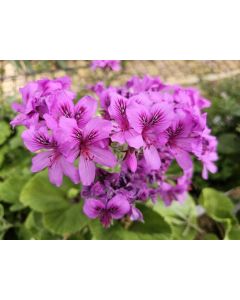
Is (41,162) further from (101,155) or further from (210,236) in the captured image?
(210,236)

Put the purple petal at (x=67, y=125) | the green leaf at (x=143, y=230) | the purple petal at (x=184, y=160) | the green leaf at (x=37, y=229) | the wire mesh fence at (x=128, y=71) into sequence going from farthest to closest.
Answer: the wire mesh fence at (x=128, y=71) < the green leaf at (x=37, y=229) < the green leaf at (x=143, y=230) < the purple petal at (x=184, y=160) < the purple petal at (x=67, y=125)

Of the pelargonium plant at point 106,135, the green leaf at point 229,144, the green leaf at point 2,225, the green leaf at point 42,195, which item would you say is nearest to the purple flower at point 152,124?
the pelargonium plant at point 106,135

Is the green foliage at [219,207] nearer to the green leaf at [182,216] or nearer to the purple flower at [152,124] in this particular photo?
the green leaf at [182,216]

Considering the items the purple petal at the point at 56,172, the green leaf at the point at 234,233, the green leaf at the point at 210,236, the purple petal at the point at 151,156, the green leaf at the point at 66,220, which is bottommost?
the green leaf at the point at 210,236

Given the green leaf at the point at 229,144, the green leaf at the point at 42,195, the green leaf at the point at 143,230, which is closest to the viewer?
the green leaf at the point at 143,230

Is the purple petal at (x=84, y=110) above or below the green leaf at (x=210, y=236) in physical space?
above

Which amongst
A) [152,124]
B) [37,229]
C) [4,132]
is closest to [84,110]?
[152,124]

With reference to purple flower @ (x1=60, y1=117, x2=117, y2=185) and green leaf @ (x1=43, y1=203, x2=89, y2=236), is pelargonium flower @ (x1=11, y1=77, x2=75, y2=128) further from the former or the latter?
green leaf @ (x1=43, y1=203, x2=89, y2=236)
